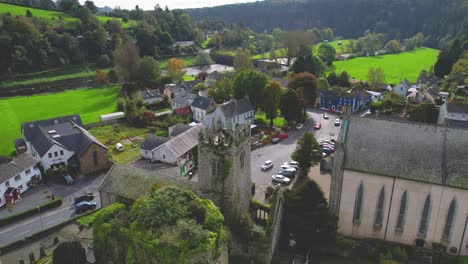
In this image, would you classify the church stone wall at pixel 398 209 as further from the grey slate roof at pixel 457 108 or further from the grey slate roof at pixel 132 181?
the grey slate roof at pixel 457 108

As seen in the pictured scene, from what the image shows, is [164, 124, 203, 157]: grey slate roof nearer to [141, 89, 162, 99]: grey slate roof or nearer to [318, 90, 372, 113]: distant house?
[141, 89, 162, 99]: grey slate roof

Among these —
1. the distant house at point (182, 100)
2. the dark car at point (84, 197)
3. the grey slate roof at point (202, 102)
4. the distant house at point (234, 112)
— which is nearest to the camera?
the dark car at point (84, 197)

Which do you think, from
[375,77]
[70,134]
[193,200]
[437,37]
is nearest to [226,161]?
[193,200]

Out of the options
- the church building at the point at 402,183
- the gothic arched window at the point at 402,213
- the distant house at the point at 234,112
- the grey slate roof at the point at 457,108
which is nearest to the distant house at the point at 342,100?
the grey slate roof at the point at 457,108

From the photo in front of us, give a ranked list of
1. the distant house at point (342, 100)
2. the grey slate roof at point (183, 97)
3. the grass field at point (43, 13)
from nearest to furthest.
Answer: the grey slate roof at point (183, 97) < the distant house at point (342, 100) < the grass field at point (43, 13)

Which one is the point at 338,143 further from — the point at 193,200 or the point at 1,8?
the point at 1,8

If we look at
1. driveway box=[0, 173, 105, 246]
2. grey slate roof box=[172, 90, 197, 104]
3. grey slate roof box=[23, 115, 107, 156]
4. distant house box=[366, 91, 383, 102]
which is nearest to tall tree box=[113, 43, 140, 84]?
grey slate roof box=[172, 90, 197, 104]

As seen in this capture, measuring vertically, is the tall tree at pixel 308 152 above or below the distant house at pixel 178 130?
above
